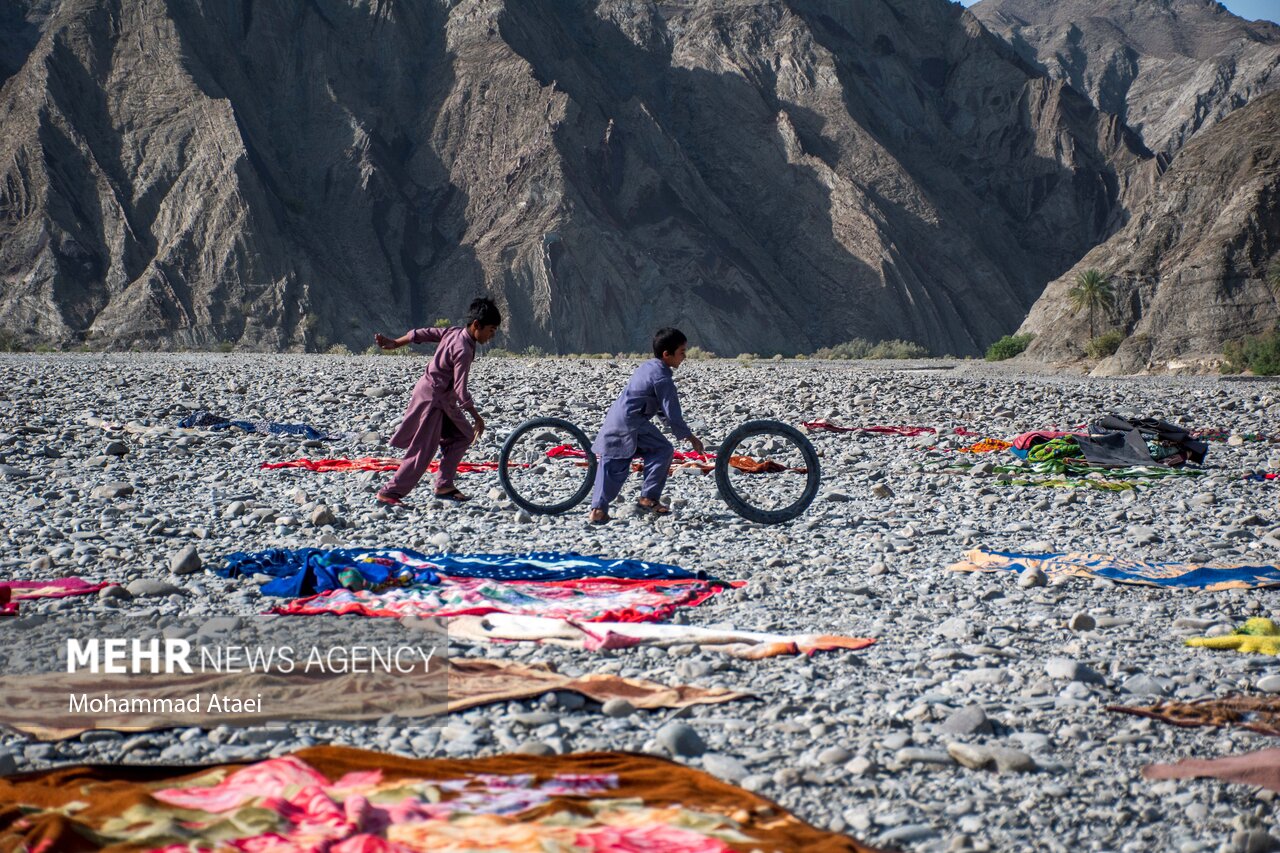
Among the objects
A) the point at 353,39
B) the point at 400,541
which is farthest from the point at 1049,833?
the point at 353,39

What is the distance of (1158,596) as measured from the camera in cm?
559

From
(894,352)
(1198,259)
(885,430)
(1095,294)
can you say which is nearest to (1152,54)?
(894,352)

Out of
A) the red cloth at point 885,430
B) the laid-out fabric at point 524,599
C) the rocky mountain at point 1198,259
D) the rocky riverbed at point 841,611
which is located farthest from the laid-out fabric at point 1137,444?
the rocky mountain at point 1198,259

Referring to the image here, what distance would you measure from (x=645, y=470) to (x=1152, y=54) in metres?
112

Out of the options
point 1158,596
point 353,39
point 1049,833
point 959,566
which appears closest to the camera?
Answer: point 1049,833

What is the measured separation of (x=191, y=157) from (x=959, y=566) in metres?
52.4

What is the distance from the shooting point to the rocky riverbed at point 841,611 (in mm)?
3236

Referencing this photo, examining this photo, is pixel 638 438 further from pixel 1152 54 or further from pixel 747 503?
pixel 1152 54

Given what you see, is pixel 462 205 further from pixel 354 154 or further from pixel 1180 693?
pixel 1180 693

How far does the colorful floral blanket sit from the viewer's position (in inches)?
105

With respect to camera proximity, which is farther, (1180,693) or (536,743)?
(1180,693)

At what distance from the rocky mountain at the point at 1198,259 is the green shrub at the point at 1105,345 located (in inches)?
18.2

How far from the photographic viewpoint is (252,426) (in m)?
12.6

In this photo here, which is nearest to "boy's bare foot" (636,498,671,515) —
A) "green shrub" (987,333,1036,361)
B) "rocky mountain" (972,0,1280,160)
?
"green shrub" (987,333,1036,361)
